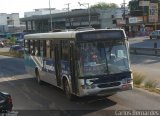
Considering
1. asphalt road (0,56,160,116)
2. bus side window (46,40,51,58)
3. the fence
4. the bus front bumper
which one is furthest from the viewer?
the fence

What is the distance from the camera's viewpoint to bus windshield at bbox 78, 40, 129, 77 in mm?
14758

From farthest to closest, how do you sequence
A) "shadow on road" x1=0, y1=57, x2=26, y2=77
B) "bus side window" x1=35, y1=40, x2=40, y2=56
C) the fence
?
the fence → "shadow on road" x1=0, y1=57, x2=26, y2=77 → "bus side window" x1=35, y1=40, x2=40, y2=56

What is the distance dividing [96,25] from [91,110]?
96.0 m

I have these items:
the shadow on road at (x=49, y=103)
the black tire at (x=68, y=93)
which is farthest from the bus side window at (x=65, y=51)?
the shadow on road at (x=49, y=103)

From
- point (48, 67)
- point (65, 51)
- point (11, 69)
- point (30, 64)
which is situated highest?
point (65, 51)

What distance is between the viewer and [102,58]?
1488 cm

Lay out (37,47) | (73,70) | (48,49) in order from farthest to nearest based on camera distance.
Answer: (37,47), (48,49), (73,70)

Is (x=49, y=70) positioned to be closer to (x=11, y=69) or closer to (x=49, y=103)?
(x=49, y=103)

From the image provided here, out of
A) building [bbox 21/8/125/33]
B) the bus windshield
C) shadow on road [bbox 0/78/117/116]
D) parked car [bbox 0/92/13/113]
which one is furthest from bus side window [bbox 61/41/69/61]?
building [bbox 21/8/125/33]

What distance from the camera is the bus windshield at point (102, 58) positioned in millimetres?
14758

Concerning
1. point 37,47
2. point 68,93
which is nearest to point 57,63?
point 68,93

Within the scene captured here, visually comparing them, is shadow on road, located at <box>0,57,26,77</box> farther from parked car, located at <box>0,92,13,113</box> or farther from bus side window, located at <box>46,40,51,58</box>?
parked car, located at <box>0,92,13,113</box>

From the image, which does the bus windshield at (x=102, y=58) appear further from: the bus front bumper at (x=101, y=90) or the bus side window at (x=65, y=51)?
the bus side window at (x=65, y=51)

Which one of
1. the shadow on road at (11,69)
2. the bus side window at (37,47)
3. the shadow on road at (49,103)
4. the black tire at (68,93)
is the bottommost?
the shadow on road at (11,69)
